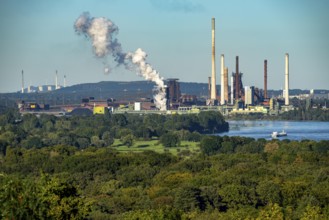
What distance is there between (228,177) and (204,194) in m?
4.72

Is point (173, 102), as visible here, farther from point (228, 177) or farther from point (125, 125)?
point (228, 177)

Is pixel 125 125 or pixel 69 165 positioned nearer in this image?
pixel 69 165

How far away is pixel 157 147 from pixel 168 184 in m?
34.2

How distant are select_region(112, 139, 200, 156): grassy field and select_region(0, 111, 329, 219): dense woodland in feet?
5.43

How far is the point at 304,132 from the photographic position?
103438 mm

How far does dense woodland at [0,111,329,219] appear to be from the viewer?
24.4 metres

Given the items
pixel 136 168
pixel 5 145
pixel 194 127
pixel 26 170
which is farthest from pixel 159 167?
pixel 194 127

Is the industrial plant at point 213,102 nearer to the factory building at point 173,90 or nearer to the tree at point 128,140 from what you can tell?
the factory building at point 173,90

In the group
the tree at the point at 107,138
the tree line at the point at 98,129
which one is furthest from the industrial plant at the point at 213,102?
the tree at the point at 107,138

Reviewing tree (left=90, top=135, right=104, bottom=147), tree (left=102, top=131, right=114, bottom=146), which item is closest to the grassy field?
tree (left=102, top=131, right=114, bottom=146)

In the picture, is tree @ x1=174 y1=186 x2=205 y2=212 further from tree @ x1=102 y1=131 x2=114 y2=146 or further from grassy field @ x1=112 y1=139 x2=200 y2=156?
tree @ x1=102 y1=131 x2=114 y2=146

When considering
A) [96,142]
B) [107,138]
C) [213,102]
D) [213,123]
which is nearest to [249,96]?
[213,102]

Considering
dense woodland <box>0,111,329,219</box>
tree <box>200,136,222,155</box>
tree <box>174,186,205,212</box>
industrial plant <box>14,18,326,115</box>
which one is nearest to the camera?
dense woodland <box>0,111,329,219</box>

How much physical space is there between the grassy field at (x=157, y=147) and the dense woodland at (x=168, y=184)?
166cm
